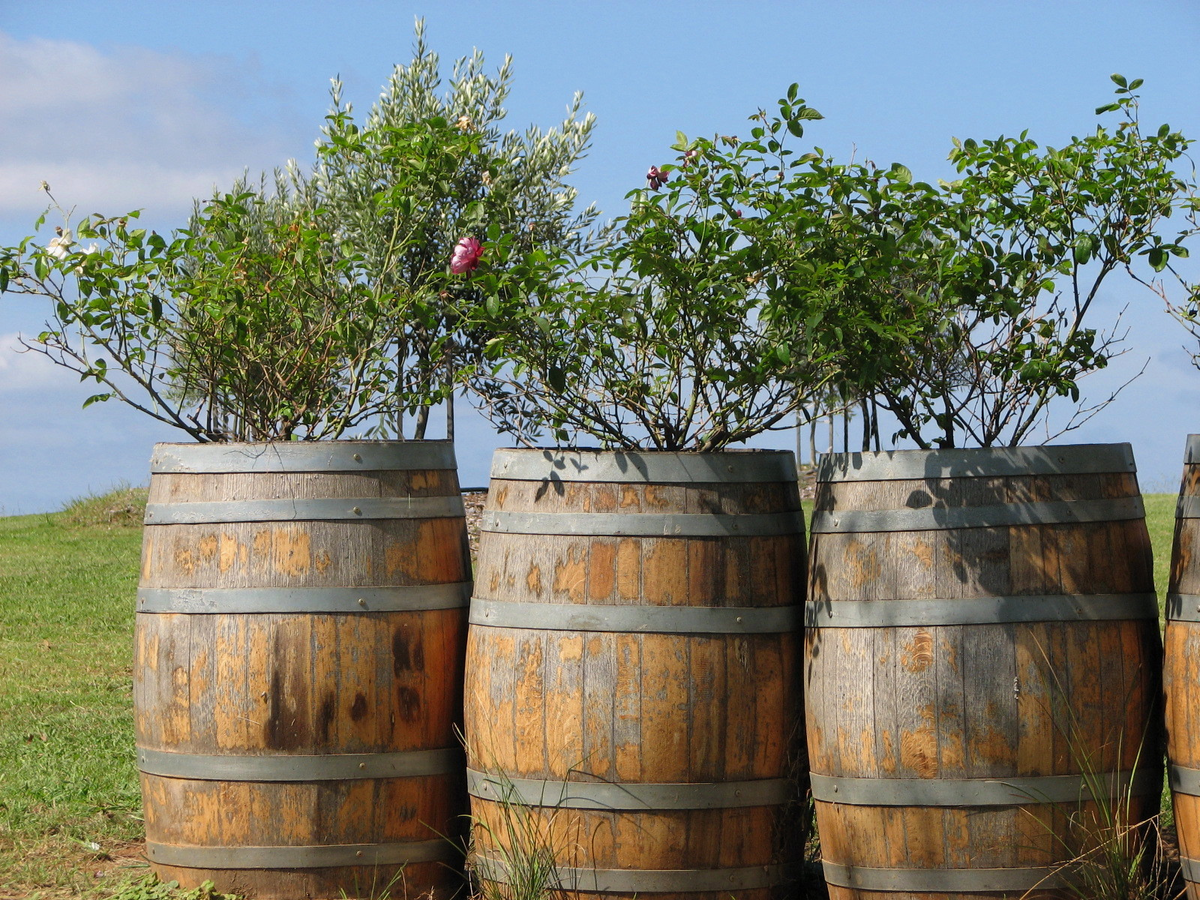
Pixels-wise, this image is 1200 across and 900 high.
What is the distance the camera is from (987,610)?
12.5 feet

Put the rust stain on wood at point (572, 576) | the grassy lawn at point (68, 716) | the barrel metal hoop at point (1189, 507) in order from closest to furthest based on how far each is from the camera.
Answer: the barrel metal hoop at point (1189, 507), the rust stain on wood at point (572, 576), the grassy lawn at point (68, 716)

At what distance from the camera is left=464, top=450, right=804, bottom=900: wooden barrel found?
397cm

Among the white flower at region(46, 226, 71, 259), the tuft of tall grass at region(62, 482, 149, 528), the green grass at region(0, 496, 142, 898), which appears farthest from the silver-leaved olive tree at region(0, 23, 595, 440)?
the tuft of tall grass at region(62, 482, 149, 528)

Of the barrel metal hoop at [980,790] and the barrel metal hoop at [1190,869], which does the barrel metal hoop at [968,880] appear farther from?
the barrel metal hoop at [1190,869]

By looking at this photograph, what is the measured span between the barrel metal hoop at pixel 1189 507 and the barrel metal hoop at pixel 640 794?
61.7 inches

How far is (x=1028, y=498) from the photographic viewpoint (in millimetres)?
3854

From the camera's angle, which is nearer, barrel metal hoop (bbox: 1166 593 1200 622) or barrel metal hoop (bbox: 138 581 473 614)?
barrel metal hoop (bbox: 1166 593 1200 622)

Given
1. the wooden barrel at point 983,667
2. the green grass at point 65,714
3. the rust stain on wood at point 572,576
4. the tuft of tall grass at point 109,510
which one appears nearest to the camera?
the wooden barrel at point 983,667

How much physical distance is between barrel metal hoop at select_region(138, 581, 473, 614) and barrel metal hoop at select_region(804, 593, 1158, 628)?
1.47 metres

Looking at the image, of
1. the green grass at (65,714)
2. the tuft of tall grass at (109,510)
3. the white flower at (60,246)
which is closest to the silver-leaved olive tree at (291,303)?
the white flower at (60,246)

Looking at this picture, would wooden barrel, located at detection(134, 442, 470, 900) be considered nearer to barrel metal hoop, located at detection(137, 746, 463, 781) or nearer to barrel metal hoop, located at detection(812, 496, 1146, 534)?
barrel metal hoop, located at detection(137, 746, 463, 781)

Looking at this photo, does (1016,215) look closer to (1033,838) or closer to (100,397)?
(1033,838)

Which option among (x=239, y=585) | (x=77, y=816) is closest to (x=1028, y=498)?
(x=239, y=585)

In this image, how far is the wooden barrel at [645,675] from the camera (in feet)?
13.0
